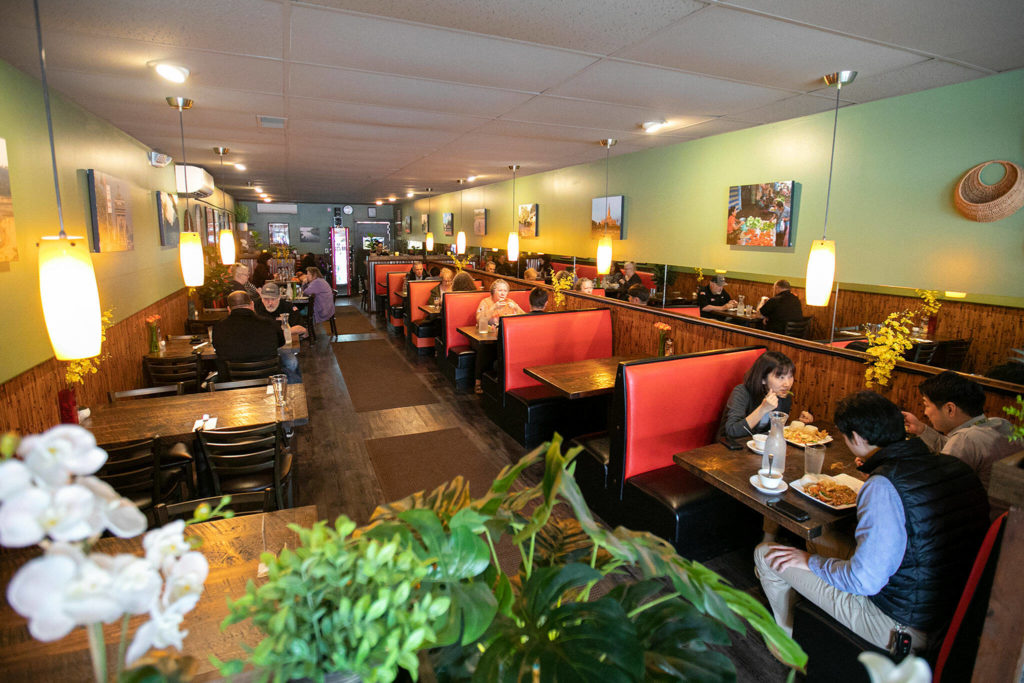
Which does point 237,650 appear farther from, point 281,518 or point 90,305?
point 90,305

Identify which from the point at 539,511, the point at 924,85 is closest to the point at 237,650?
the point at 539,511

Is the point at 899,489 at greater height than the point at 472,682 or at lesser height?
lesser

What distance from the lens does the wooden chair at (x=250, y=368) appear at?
4.03m

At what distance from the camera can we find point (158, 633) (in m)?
0.59

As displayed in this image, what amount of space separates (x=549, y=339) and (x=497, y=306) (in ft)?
3.62

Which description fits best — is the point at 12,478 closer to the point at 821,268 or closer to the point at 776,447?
the point at 776,447

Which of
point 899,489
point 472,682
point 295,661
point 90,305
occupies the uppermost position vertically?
point 90,305

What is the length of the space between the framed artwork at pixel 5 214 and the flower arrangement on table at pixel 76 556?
9.67ft

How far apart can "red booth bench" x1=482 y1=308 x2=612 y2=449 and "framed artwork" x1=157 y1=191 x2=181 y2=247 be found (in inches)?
164

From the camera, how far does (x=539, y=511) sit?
0.90m

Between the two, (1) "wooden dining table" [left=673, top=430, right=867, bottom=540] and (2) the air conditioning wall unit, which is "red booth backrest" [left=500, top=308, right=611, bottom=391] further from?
(2) the air conditioning wall unit

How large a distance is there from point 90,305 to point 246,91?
7.90ft

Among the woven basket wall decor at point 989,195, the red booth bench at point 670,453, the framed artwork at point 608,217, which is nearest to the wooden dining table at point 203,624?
the red booth bench at point 670,453

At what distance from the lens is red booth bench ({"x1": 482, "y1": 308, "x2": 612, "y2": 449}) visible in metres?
4.31
